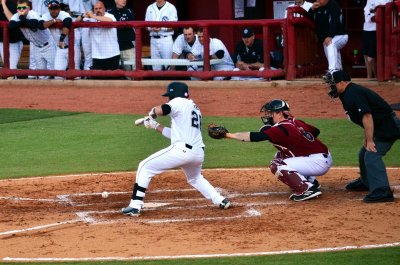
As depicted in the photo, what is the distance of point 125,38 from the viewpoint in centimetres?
1956

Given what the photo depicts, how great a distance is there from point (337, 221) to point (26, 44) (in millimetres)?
13353

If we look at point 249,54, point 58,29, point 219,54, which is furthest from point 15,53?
point 249,54

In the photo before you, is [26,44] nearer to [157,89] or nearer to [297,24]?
[157,89]

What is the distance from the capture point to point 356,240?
867 cm

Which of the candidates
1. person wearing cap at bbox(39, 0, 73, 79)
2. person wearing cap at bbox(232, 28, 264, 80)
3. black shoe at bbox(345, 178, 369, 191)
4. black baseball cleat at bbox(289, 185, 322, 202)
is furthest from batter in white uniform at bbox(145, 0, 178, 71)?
black baseball cleat at bbox(289, 185, 322, 202)

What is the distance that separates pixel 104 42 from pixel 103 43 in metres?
0.03

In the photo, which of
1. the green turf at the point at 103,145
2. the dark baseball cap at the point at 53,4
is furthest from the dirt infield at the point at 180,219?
the dark baseball cap at the point at 53,4

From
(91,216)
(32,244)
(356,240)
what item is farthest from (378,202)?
(32,244)

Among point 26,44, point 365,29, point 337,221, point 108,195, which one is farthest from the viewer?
point 26,44

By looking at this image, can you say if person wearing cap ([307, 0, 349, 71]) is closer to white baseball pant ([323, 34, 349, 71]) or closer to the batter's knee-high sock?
white baseball pant ([323, 34, 349, 71])

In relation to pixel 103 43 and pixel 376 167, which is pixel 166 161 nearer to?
pixel 376 167

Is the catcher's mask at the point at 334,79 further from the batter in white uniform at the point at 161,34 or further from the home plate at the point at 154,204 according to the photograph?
the batter in white uniform at the point at 161,34

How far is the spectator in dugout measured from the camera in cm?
1941

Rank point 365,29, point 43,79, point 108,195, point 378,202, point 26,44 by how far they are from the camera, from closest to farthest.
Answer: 1. point 378,202
2. point 108,195
3. point 365,29
4. point 43,79
5. point 26,44
